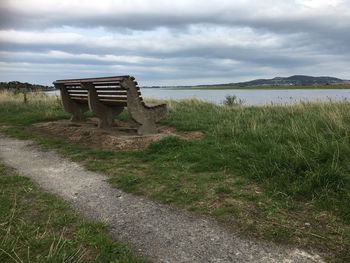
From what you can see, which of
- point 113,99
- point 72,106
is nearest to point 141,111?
point 113,99

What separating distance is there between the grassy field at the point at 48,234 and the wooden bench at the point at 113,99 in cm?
343

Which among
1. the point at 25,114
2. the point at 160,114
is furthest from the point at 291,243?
the point at 25,114

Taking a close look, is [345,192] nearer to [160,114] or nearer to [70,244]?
[70,244]

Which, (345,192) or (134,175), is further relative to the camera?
(134,175)

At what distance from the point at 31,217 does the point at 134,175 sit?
1.75m

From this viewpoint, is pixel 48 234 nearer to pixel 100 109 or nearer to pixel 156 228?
pixel 156 228

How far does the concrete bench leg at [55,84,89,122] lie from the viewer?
34.9 feet

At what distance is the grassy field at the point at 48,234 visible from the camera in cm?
314

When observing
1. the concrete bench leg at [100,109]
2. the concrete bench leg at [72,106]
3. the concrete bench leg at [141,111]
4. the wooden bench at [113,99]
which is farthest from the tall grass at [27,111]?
the concrete bench leg at [141,111]

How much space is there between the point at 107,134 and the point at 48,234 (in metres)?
4.84

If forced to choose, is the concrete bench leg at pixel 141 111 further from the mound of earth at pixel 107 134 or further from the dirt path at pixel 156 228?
the dirt path at pixel 156 228

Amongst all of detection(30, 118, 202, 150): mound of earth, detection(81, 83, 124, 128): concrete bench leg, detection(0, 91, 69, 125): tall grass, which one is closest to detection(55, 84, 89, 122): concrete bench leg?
detection(30, 118, 202, 150): mound of earth

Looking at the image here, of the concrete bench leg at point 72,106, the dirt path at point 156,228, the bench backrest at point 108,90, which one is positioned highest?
the bench backrest at point 108,90

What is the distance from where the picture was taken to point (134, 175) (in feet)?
18.3
